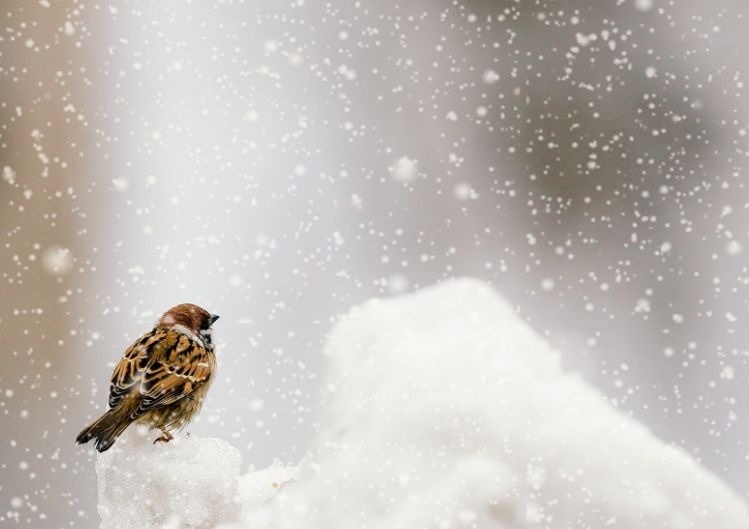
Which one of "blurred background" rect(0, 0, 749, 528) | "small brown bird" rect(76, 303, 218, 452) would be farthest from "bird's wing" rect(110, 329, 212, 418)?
"blurred background" rect(0, 0, 749, 528)

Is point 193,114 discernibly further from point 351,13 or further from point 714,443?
point 714,443

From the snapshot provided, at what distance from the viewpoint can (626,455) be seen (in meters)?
0.58

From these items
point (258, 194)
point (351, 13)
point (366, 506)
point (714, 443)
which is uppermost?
point (351, 13)

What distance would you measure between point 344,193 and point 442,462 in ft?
0.88

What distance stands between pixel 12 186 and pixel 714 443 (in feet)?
2.20

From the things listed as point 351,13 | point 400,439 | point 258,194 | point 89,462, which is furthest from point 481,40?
point 89,462

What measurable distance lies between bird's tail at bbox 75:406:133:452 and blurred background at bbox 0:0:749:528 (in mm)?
221

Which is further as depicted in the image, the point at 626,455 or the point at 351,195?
the point at 351,195

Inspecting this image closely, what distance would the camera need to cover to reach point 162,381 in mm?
449

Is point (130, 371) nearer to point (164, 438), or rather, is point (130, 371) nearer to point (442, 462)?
point (164, 438)

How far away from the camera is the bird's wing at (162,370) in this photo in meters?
0.44

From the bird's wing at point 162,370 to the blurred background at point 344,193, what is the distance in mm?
188

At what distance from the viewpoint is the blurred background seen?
2.13 ft

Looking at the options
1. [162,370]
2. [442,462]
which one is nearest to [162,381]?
[162,370]
